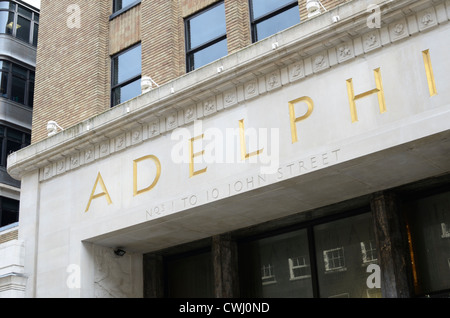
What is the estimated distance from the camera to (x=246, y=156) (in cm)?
1217

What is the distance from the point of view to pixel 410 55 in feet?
35.4

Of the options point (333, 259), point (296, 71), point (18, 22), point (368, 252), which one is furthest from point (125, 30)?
point (18, 22)

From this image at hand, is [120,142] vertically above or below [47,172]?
above

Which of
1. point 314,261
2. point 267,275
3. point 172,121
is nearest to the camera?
point 314,261

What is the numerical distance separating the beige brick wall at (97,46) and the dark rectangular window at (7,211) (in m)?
9.55

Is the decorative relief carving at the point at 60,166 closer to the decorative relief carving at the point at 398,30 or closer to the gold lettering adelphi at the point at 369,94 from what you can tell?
the gold lettering adelphi at the point at 369,94

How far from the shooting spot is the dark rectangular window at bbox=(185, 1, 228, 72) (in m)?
15.0

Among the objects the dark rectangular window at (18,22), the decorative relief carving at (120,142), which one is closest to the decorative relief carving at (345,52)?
the decorative relief carving at (120,142)

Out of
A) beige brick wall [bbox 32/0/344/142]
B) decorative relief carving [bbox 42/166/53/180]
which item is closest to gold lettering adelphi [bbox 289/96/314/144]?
beige brick wall [bbox 32/0/344/142]

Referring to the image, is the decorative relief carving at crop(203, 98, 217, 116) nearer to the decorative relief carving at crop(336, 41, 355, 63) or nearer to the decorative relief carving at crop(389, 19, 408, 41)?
the decorative relief carving at crop(336, 41, 355, 63)

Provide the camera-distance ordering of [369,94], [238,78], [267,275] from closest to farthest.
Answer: [369,94]
[238,78]
[267,275]

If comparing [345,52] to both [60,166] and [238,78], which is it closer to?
[238,78]

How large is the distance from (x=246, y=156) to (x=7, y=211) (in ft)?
54.0
